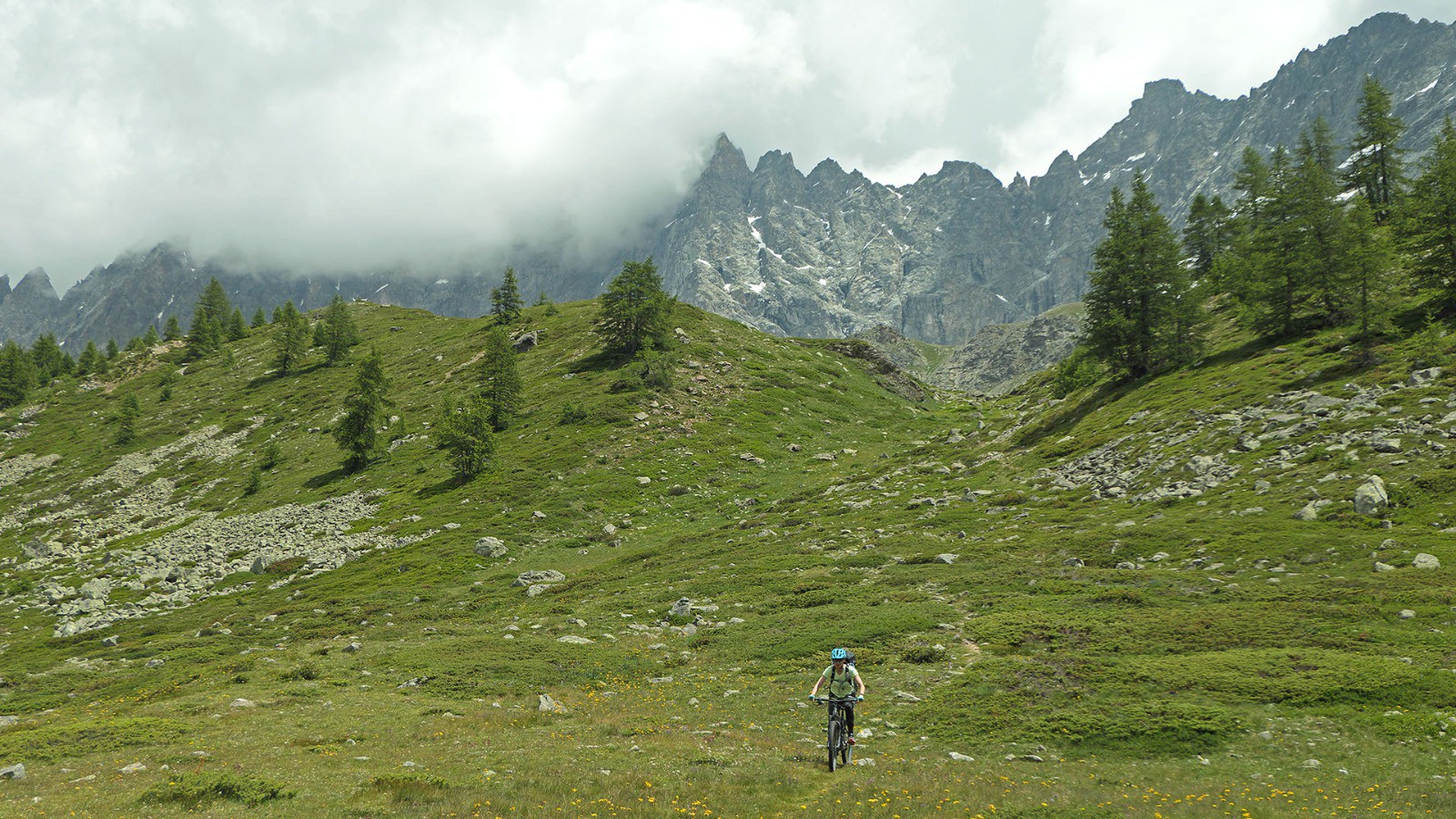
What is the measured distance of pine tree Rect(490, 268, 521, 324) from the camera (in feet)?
432

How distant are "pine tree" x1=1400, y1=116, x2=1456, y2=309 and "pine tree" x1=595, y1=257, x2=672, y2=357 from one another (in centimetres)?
7436

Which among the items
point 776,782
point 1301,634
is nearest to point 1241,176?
point 1301,634

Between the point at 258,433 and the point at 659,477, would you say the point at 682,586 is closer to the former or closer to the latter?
the point at 659,477

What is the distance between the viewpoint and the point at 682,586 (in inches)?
1485

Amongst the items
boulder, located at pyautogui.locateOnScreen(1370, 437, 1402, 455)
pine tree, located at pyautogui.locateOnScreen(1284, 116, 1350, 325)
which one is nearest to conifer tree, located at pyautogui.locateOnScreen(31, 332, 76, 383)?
boulder, located at pyautogui.locateOnScreen(1370, 437, 1402, 455)

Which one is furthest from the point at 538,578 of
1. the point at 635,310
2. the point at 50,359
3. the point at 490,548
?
the point at 50,359

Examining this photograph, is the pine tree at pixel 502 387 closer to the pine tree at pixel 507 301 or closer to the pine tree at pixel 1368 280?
the pine tree at pixel 507 301

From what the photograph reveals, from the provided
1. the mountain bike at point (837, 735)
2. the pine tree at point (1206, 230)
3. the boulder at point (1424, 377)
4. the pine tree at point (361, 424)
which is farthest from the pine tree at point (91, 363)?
the pine tree at point (1206, 230)

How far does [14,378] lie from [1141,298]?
19712 cm

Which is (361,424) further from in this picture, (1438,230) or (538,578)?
(1438,230)

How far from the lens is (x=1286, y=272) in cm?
5084

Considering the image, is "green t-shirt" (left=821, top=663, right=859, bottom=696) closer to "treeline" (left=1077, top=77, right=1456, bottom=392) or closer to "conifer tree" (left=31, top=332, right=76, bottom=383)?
"treeline" (left=1077, top=77, right=1456, bottom=392)

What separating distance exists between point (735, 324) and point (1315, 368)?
291 feet

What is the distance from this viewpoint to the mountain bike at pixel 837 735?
52.3 feet
